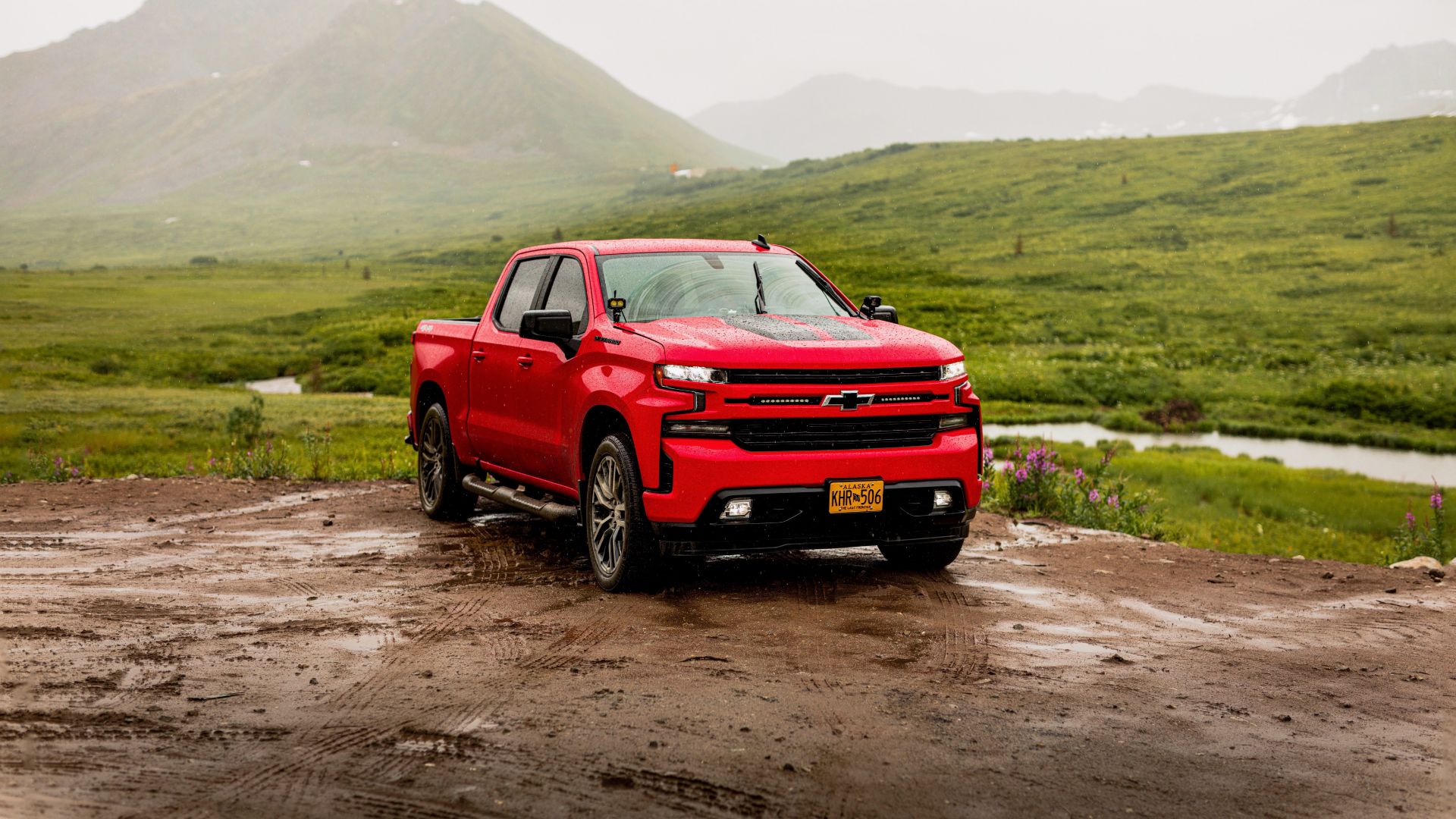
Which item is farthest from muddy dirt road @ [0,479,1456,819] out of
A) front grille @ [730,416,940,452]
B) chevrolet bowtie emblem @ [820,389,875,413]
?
chevrolet bowtie emblem @ [820,389,875,413]

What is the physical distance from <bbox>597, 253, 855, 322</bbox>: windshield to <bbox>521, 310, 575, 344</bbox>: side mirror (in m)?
0.36

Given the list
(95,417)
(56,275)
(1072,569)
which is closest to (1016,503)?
(1072,569)

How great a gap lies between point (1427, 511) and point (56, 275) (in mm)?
95624

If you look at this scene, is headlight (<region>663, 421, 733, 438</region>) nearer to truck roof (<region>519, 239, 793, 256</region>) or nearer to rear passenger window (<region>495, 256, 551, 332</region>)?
truck roof (<region>519, 239, 793, 256</region>)

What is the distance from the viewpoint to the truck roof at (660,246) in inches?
351

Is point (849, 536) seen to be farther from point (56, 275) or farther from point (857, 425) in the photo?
point (56, 275)

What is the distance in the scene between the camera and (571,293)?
8992 mm

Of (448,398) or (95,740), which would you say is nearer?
(95,740)

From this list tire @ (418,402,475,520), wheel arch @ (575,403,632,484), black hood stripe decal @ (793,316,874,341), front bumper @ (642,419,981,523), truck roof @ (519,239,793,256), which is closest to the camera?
front bumper @ (642,419,981,523)

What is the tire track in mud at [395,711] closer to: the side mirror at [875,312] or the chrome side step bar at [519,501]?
the chrome side step bar at [519,501]

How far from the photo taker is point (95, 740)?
16.5 feet

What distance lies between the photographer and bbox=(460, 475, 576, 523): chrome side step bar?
8656mm

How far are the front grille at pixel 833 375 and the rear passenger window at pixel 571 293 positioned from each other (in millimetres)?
1558

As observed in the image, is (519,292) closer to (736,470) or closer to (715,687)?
(736,470)
